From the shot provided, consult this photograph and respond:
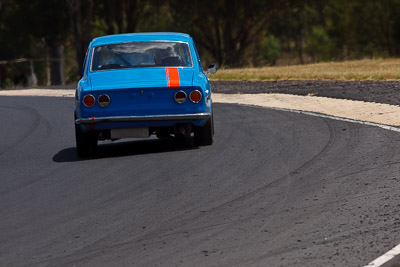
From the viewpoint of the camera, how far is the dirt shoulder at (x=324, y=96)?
14.9 m

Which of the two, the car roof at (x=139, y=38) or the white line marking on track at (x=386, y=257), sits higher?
the car roof at (x=139, y=38)

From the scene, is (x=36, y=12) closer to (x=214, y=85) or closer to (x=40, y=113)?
(x=214, y=85)

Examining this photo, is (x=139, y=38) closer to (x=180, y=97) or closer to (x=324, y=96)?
(x=180, y=97)

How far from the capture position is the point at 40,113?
59.9 feet

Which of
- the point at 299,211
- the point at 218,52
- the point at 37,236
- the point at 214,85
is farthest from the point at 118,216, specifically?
the point at 218,52

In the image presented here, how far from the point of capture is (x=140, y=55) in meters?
12.1

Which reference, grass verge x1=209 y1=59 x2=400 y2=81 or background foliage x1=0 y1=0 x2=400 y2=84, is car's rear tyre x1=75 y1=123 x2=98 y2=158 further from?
background foliage x1=0 y1=0 x2=400 y2=84

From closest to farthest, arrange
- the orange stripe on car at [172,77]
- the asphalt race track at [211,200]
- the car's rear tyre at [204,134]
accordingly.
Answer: the asphalt race track at [211,200]
the orange stripe on car at [172,77]
the car's rear tyre at [204,134]

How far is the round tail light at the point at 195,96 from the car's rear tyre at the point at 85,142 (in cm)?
138

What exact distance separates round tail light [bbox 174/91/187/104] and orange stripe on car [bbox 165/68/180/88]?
9 centimetres

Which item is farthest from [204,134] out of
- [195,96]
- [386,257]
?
[386,257]

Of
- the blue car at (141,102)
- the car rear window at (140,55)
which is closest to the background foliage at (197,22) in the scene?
the car rear window at (140,55)

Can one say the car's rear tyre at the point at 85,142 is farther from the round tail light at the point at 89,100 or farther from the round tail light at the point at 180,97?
the round tail light at the point at 180,97

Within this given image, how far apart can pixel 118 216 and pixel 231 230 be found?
1.20 meters
